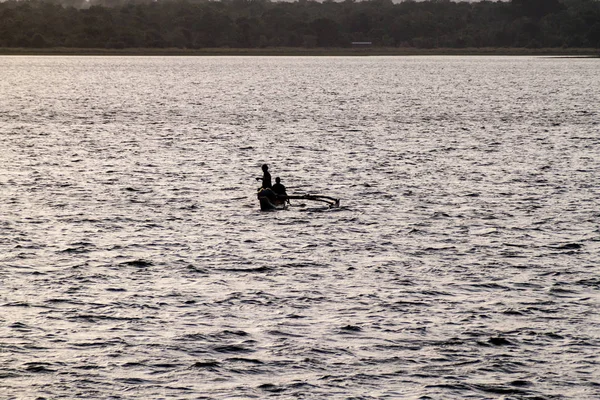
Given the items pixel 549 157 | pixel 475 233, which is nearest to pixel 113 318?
pixel 475 233

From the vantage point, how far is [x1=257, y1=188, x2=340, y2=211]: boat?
43469 mm

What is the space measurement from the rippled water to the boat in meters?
0.55

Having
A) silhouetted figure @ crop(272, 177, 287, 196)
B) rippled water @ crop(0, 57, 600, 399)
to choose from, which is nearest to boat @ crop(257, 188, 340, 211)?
silhouetted figure @ crop(272, 177, 287, 196)

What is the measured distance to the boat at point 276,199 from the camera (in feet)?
143

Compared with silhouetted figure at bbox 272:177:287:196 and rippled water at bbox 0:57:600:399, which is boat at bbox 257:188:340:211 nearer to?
silhouetted figure at bbox 272:177:287:196

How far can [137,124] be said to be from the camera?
3866 inches

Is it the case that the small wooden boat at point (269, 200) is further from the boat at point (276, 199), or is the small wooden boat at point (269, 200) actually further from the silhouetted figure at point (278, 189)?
the silhouetted figure at point (278, 189)

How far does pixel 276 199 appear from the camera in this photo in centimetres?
4403

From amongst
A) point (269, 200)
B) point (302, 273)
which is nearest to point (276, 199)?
point (269, 200)

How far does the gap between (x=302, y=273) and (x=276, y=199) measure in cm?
1253

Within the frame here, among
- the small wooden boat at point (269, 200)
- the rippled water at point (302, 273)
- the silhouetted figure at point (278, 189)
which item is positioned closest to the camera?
the rippled water at point (302, 273)

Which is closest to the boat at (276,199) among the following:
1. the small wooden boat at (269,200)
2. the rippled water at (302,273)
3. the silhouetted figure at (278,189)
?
the small wooden boat at (269,200)

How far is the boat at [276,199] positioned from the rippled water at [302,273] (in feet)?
1.81

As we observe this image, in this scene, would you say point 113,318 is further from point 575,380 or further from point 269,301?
point 575,380
